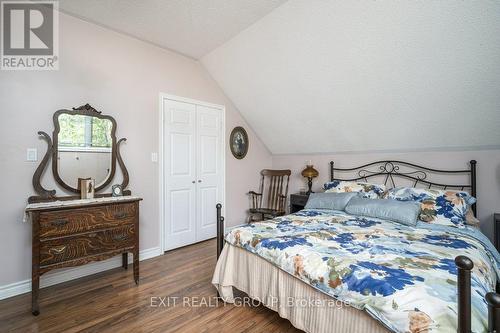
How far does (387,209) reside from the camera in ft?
7.96

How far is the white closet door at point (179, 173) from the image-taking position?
10.8ft

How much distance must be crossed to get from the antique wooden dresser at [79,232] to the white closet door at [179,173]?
903 mm

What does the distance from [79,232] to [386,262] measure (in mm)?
2388

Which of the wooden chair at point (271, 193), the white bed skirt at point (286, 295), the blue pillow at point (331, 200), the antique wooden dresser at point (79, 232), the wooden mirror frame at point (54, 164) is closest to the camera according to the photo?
the white bed skirt at point (286, 295)

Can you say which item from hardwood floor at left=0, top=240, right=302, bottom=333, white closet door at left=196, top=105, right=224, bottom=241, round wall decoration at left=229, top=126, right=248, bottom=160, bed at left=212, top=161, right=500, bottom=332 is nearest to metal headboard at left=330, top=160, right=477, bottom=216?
bed at left=212, top=161, right=500, bottom=332

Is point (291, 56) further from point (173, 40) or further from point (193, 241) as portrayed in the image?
point (193, 241)

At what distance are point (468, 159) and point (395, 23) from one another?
1.77 meters

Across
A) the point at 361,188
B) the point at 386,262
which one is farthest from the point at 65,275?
the point at 361,188

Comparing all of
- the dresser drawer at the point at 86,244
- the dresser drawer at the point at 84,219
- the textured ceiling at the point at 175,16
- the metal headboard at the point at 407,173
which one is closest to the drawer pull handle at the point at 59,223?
the dresser drawer at the point at 84,219

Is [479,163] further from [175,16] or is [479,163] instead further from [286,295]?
[175,16]

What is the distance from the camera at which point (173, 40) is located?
3.05 meters

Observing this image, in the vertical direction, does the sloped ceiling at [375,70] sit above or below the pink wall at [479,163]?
above

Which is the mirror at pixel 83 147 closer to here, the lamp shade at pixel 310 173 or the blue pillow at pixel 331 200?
the blue pillow at pixel 331 200

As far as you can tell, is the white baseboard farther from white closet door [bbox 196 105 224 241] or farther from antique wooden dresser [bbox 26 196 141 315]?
white closet door [bbox 196 105 224 241]
